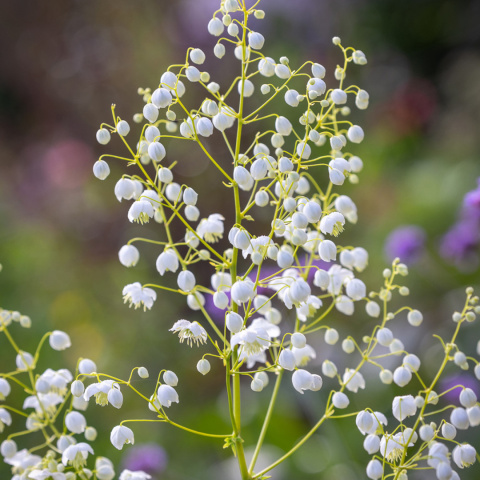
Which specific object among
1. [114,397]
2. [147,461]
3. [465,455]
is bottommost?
[147,461]

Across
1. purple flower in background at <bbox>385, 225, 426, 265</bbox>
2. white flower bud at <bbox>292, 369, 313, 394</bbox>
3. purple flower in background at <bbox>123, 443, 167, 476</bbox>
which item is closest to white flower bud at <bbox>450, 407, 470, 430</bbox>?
white flower bud at <bbox>292, 369, 313, 394</bbox>

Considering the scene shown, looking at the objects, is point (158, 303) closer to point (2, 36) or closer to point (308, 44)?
point (308, 44)

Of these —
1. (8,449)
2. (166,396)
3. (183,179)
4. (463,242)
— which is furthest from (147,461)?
(183,179)

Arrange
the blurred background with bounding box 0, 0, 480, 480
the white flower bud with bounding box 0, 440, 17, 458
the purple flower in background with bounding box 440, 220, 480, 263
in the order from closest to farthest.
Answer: the white flower bud with bounding box 0, 440, 17, 458 < the purple flower in background with bounding box 440, 220, 480, 263 < the blurred background with bounding box 0, 0, 480, 480

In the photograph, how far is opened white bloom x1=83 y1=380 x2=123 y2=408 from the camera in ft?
1.57

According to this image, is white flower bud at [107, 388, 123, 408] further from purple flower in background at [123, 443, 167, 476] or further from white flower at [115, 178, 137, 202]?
purple flower in background at [123, 443, 167, 476]

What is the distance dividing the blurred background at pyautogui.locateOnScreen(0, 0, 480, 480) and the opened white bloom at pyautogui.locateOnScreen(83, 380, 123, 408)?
21.3 inches

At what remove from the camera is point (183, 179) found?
7.02 feet

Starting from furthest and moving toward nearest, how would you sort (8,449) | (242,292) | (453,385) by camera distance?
(453,385) < (8,449) < (242,292)

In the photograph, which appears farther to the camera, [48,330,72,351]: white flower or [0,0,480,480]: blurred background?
[0,0,480,480]: blurred background

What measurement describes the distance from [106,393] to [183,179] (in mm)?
1662

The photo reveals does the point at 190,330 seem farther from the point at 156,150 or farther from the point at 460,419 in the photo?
the point at 460,419

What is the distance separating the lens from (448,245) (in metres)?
1.26

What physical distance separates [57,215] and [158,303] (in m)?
0.64
